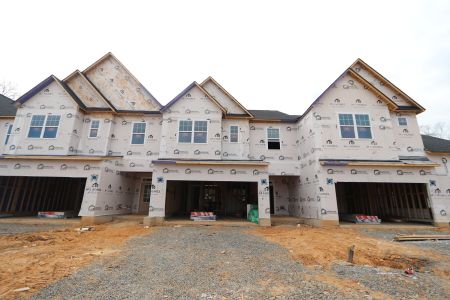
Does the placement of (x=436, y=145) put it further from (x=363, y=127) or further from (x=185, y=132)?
(x=185, y=132)

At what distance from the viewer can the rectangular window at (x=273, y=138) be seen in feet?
53.2

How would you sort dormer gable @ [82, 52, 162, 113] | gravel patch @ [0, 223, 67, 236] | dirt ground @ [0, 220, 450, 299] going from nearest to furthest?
dirt ground @ [0, 220, 450, 299]
gravel patch @ [0, 223, 67, 236]
dormer gable @ [82, 52, 162, 113]

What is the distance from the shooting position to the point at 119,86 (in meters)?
17.2

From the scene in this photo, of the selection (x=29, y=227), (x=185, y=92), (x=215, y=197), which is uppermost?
(x=185, y=92)

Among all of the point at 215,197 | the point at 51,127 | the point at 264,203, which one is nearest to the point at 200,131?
the point at 215,197

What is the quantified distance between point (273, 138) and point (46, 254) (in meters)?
14.2

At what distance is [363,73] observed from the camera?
16.2 metres

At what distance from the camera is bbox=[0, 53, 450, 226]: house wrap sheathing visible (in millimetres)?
12609

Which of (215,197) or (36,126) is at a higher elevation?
(36,126)

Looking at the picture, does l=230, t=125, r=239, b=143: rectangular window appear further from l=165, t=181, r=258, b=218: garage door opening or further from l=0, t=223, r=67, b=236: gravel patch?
l=0, t=223, r=67, b=236: gravel patch

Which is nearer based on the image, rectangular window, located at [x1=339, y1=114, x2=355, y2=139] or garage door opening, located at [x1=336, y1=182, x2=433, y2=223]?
rectangular window, located at [x1=339, y1=114, x2=355, y2=139]

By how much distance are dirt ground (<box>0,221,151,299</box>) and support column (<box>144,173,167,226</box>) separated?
1367 millimetres

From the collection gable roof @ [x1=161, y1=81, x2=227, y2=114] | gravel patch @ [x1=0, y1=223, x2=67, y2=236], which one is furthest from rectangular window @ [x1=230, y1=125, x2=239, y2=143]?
gravel patch @ [x1=0, y1=223, x2=67, y2=236]

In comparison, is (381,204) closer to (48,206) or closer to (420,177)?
(420,177)
